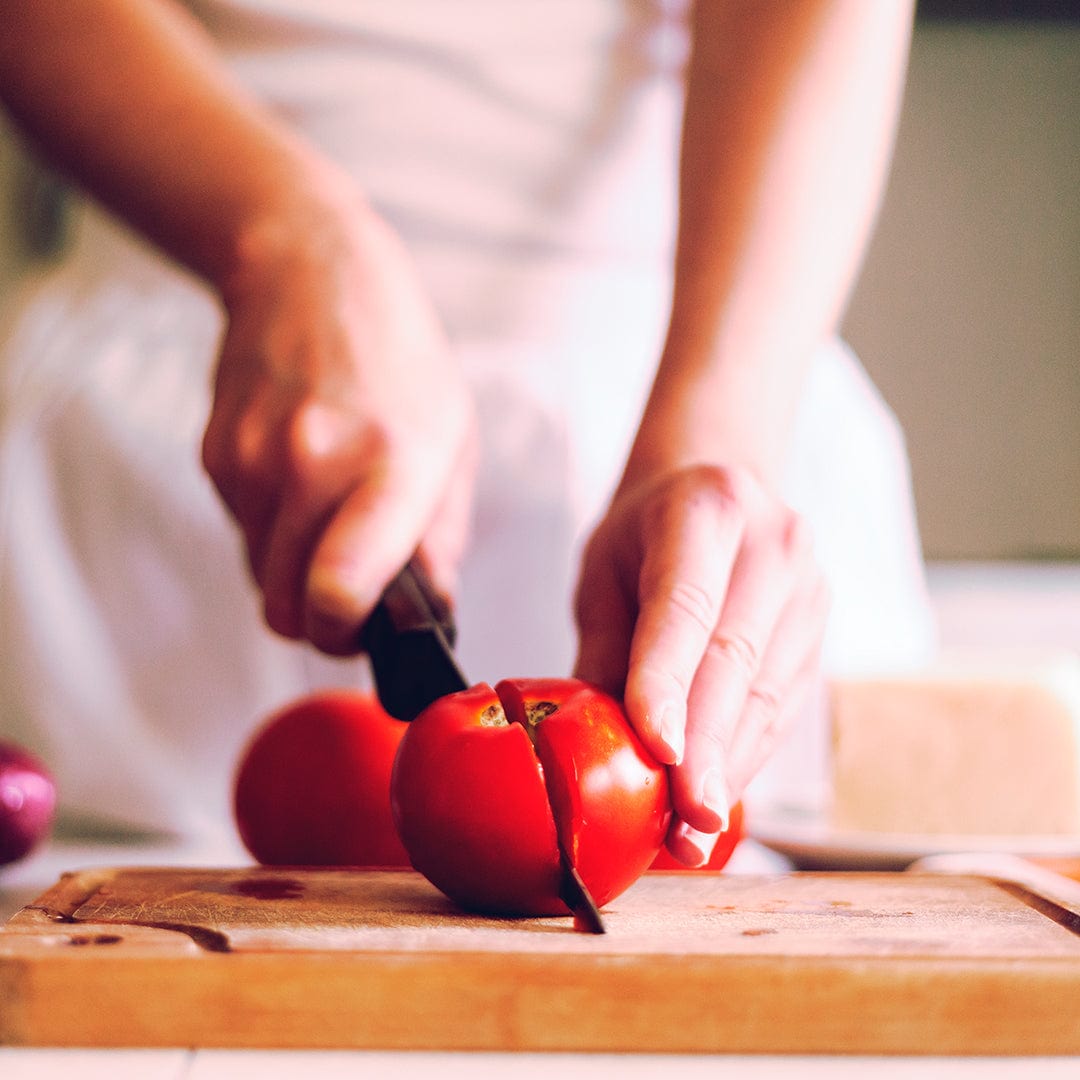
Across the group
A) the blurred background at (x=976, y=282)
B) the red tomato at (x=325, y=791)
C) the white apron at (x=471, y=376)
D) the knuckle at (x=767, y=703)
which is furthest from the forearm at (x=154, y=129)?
the blurred background at (x=976, y=282)

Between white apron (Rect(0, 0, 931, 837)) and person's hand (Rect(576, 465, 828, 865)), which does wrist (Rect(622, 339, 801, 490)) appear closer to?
person's hand (Rect(576, 465, 828, 865))

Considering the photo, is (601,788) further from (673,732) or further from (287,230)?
(287,230)

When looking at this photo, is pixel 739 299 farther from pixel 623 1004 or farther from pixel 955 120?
pixel 955 120

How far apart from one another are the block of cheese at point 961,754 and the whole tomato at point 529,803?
451mm

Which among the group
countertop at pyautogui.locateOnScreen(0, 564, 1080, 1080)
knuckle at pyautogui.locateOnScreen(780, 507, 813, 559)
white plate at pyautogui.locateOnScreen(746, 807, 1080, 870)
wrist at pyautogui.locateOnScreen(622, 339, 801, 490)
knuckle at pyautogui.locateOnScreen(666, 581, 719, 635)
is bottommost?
white plate at pyautogui.locateOnScreen(746, 807, 1080, 870)

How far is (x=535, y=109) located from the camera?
4.12 ft

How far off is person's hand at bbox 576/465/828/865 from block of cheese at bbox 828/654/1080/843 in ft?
0.65

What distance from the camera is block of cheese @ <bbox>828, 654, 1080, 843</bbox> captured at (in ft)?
3.14

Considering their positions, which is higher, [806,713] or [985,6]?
[985,6]

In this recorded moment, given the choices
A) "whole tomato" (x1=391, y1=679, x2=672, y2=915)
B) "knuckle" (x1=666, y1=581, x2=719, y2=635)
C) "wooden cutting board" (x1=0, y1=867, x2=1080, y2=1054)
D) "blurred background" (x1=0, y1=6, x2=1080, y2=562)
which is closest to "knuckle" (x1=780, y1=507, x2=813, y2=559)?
"knuckle" (x1=666, y1=581, x2=719, y2=635)

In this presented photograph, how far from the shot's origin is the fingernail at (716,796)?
0.58m

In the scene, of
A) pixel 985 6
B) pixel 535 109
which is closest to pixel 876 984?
pixel 535 109

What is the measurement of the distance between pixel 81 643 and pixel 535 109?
69 cm

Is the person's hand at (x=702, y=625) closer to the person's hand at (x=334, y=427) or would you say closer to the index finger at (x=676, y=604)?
the index finger at (x=676, y=604)
